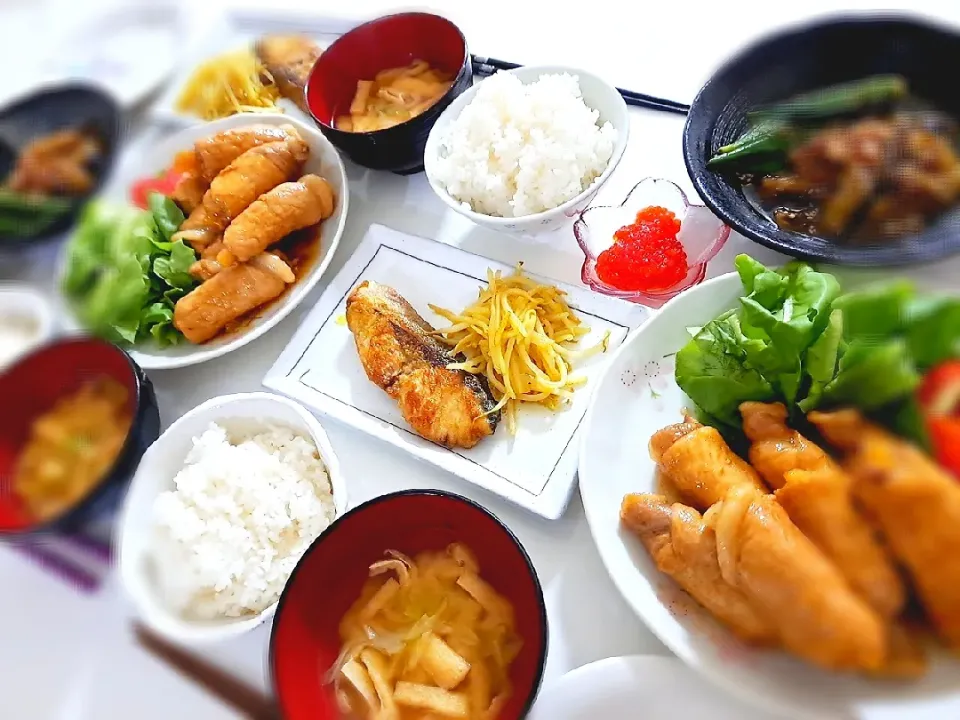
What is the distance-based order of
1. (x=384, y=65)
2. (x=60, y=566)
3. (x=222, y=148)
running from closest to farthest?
(x=60, y=566), (x=222, y=148), (x=384, y=65)

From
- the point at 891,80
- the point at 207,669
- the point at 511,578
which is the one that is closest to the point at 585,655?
the point at 511,578

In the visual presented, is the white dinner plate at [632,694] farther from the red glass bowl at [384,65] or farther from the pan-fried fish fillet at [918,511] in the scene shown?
the red glass bowl at [384,65]

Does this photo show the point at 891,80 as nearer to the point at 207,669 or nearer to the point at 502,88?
the point at 502,88

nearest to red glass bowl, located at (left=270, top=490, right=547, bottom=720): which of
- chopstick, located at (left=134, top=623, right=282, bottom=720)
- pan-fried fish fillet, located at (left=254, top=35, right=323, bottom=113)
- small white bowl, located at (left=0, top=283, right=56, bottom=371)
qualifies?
chopstick, located at (left=134, top=623, right=282, bottom=720)

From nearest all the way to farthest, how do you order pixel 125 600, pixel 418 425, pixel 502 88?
pixel 125 600, pixel 418 425, pixel 502 88

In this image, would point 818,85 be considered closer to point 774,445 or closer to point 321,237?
point 774,445

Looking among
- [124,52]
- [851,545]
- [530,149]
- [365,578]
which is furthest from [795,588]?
[530,149]
